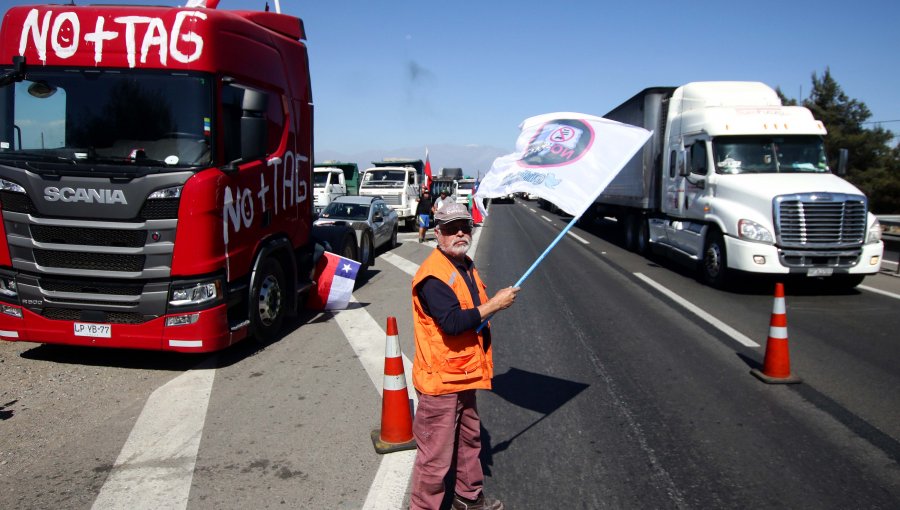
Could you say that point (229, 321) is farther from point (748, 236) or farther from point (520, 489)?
point (748, 236)

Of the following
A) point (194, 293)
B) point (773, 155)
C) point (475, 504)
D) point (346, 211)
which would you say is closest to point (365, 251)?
point (346, 211)

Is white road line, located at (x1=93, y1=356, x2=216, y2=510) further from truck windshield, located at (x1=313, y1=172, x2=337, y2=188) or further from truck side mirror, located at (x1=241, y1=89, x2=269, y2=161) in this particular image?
truck windshield, located at (x1=313, y1=172, x2=337, y2=188)

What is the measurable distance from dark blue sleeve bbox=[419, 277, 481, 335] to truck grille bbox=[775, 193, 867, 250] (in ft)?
28.3

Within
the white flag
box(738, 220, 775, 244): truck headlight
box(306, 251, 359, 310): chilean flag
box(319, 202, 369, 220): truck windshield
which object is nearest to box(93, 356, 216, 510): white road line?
the white flag

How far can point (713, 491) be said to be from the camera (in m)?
3.73

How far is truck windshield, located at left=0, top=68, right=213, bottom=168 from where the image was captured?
231 inches

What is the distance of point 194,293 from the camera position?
583cm

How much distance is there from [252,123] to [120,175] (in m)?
1.30

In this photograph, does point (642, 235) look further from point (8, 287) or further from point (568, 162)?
point (8, 287)

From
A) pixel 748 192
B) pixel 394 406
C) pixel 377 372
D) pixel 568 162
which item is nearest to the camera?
pixel 568 162

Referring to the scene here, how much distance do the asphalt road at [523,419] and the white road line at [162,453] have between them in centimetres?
2

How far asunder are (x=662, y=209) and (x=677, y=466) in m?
11.1

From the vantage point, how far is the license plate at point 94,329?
230 inches

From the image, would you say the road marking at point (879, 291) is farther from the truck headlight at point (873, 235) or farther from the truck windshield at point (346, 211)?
the truck windshield at point (346, 211)
